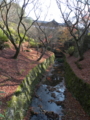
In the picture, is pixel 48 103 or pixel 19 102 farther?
pixel 48 103

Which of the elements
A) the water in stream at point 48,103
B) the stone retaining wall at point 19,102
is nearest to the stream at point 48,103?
the water in stream at point 48,103

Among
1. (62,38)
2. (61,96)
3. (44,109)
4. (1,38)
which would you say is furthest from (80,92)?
(62,38)

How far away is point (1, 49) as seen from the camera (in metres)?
12.6

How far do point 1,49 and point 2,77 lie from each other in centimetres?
643

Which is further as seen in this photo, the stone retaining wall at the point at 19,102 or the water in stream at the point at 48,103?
the water in stream at the point at 48,103

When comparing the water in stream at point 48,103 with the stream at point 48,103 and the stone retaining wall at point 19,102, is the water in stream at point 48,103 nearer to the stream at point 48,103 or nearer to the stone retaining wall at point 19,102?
the stream at point 48,103

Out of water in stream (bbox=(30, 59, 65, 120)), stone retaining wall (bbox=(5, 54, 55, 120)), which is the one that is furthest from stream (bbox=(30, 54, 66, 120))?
stone retaining wall (bbox=(5, 54, 55, 120))

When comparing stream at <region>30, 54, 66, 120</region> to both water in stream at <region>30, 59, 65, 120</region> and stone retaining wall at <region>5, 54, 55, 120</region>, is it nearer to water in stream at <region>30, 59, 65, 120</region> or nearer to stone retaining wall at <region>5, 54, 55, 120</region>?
water in stream at <region>30, 59, 65, 120</region>

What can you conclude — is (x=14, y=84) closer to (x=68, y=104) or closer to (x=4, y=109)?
(x=4, y=109)

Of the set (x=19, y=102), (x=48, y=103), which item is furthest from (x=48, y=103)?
(x=19, y=102)

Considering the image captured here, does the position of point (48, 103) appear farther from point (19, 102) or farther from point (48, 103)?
point (19, 102)

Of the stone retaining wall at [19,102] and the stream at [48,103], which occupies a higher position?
the stone retaining wall at [19,102]

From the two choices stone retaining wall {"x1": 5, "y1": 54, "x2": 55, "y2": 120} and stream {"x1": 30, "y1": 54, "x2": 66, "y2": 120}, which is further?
stream {"x1": 30, "y1": 54, "x2": 66, "y2": 120}

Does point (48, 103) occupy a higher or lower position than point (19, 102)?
lower
